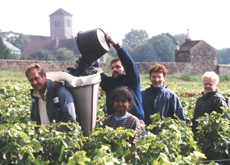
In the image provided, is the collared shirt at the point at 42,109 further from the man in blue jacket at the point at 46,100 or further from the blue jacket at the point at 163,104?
the blue jacket at the point at 163,104

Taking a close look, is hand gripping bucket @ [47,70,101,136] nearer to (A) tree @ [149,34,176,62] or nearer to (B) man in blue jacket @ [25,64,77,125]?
(B) man in blue jacket @ [25,64,77,125]

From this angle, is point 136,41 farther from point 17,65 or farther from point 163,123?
point 163,123

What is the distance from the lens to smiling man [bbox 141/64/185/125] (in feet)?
14.1

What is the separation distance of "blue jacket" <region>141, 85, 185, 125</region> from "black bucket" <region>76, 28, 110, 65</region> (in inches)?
41.1

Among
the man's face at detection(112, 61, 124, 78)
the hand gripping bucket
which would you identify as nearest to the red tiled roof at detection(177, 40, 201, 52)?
the man's face at detection(112, 61, 124, 78)

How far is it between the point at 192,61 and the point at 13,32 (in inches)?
2967

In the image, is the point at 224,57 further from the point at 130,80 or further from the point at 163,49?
the point at 130,80

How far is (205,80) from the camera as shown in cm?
469

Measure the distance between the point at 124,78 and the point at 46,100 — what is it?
1.01 metres

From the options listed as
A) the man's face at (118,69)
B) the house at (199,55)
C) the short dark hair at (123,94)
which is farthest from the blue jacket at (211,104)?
the house at (199,55)

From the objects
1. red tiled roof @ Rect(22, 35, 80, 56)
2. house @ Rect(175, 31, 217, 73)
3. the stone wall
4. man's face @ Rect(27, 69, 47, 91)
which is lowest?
man's face @ Rect(27, 69, 47, 91)

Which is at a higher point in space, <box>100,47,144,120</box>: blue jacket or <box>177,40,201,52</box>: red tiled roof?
<box>177,40,201,52</box>: red tiled roof

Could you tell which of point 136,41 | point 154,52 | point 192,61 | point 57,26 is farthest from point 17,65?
point 57,26

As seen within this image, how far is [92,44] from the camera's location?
356 centimetres
